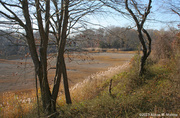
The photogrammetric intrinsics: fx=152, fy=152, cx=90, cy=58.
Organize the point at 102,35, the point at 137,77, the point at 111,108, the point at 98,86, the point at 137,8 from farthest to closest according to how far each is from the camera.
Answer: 1. the point at 98,86
2. the point at 137,77
3. the point at 137,8
4. the point at 102,35
5. the point at 111,108

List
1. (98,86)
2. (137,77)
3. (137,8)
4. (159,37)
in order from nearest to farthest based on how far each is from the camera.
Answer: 1. (137,8)
2. (137,77)
3. (98,86)
4. (159,37)

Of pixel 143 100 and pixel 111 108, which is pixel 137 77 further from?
pixel 111 108

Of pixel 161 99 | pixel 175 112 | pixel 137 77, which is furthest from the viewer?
pixel 137 77

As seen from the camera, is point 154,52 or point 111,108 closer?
point 111,108

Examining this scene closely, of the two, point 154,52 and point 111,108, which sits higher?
point 154,52

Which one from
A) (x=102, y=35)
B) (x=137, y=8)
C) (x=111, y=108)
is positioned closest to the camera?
(x=111, y=108)

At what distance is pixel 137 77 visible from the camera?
24.6 ft

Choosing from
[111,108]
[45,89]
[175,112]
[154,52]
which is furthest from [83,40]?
[154,52]

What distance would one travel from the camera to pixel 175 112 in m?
4.08

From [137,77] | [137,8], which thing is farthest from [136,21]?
[137,77]

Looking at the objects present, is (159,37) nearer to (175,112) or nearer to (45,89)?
(175,112)

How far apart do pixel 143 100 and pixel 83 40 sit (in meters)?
3.15

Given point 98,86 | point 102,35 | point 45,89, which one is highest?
point 102,35

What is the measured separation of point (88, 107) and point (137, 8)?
455 centimetres
